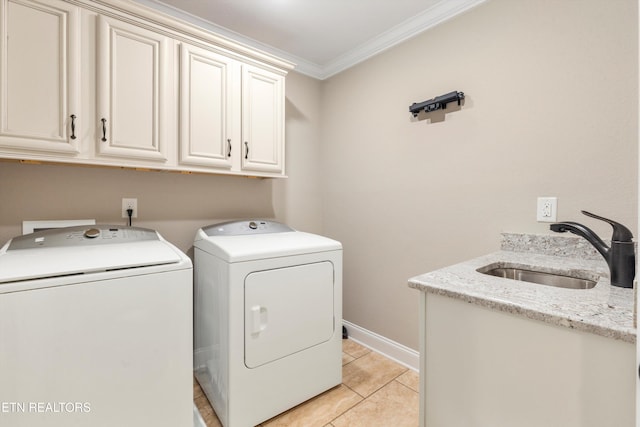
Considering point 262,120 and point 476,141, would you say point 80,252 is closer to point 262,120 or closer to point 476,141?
point 262,120

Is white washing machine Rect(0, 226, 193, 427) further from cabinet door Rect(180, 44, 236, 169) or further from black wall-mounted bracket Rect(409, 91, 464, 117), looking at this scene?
black wall-mounted bracket Rect(409, 91, 464, 117)

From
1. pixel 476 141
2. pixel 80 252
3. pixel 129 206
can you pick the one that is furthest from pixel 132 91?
pixel 476 141

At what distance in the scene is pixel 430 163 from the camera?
200 centimetres

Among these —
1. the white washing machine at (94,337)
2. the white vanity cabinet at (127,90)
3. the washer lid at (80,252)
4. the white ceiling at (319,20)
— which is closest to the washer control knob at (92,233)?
the washer lid at (80,252)

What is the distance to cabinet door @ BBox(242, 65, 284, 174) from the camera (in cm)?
200

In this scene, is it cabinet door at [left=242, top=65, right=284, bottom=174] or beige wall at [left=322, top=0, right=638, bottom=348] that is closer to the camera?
beige wall at [left=322, top=0, right=638, bottom=348]

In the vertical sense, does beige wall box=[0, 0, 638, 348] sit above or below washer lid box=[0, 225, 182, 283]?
above

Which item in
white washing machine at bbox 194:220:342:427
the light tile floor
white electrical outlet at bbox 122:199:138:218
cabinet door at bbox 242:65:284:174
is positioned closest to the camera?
white washing machine at bbox 194:220:342:427

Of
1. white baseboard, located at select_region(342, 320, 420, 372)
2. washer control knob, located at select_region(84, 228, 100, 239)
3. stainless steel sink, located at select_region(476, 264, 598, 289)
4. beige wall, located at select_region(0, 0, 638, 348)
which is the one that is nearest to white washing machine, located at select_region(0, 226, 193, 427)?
washer control knob, located at select_region(84, 228, 100, 239)

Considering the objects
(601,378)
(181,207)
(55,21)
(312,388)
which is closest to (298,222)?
(181,207)

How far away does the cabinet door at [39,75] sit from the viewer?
1274mm

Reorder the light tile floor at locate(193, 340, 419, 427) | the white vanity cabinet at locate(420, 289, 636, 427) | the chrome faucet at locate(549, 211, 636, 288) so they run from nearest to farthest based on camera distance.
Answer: the white vanity cabinet at locate(420, 289, 636, 427), the chrome faucet at locate(549, 211, 636, 288), the light tile floor at locate(193, 340, 419, 427)

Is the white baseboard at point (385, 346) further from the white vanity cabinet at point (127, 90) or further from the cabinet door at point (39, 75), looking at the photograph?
the cabinet door at point (39, 75)

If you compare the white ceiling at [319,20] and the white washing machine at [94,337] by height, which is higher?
the white ceiling at [319,20]
